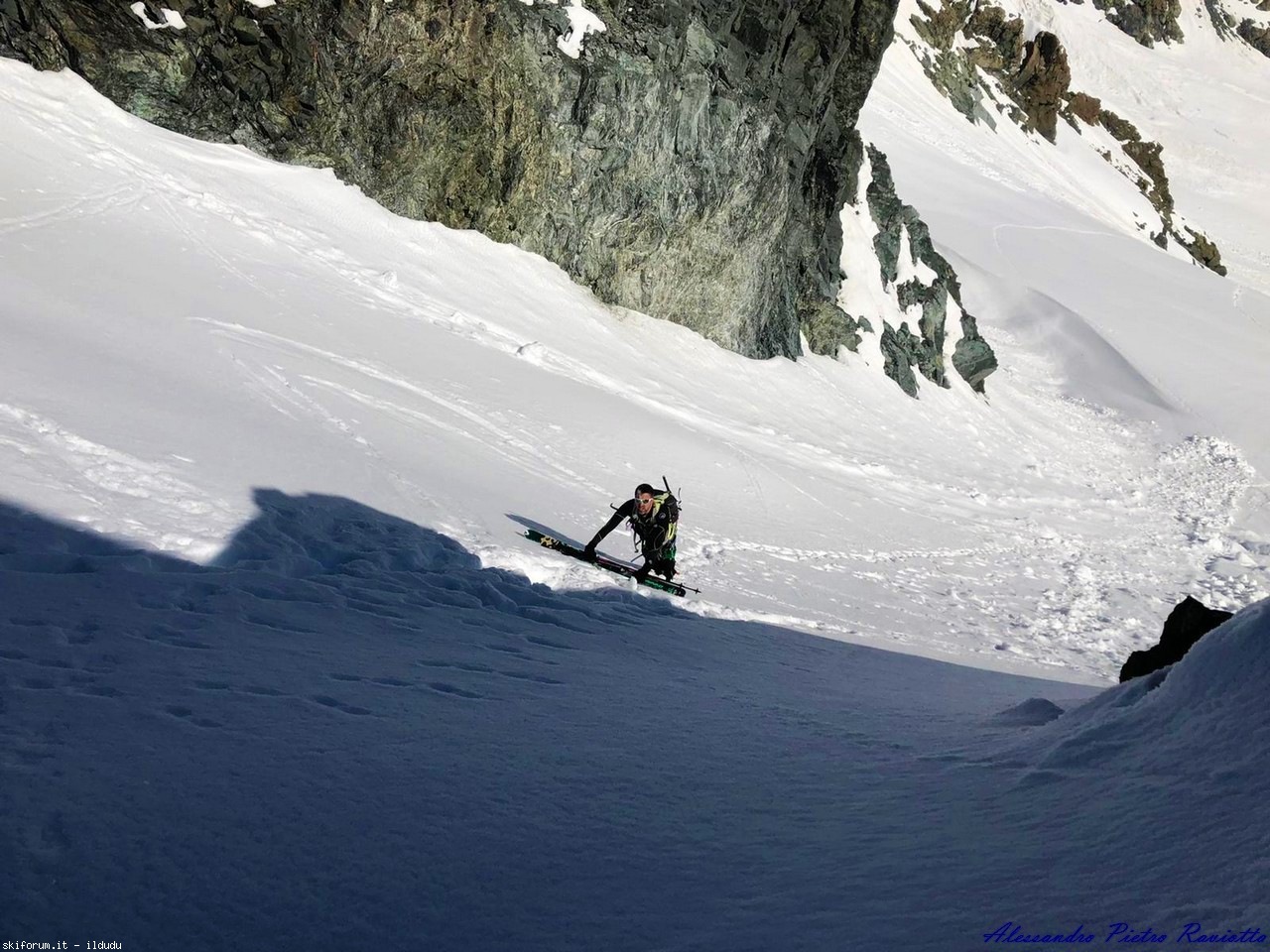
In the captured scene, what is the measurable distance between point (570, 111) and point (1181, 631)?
1949cm

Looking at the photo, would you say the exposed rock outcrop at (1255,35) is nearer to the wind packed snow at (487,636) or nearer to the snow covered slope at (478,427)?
the snow covered slope at (478,427)

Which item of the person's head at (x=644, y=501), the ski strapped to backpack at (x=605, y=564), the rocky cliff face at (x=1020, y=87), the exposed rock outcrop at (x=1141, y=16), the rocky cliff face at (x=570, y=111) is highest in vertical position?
the exposed rock outcrop at (x=1141, y=16)

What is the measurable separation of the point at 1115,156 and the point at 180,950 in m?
78.8

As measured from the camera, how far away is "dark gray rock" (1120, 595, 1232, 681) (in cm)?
488

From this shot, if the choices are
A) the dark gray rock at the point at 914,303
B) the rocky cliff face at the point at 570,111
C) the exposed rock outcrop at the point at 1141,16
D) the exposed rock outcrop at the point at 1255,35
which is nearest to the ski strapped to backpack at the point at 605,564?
the rocky cliff face at the point at 570,111

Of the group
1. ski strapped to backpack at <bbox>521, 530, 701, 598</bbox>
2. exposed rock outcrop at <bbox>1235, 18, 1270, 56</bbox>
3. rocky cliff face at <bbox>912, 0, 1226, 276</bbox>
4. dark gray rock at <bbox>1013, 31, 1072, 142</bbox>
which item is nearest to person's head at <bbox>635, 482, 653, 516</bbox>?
ski strapped to backpack at <bbox>521, 530, 701, 598</bbox>

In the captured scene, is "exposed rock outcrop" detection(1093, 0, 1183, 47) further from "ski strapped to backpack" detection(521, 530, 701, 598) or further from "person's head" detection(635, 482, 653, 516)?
"ski strapped to backpack" detection(521, 530, 701, 598)

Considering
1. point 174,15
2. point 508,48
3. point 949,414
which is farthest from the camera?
point 949,414

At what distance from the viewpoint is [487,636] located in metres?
6.51

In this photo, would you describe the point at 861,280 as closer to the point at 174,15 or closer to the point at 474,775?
the point at 174,15

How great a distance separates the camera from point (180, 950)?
96.7 inches

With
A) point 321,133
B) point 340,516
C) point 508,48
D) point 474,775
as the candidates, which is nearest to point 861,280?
point 508,48

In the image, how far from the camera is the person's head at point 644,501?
978 cm

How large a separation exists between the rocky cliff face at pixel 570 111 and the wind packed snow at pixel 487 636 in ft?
2.84
